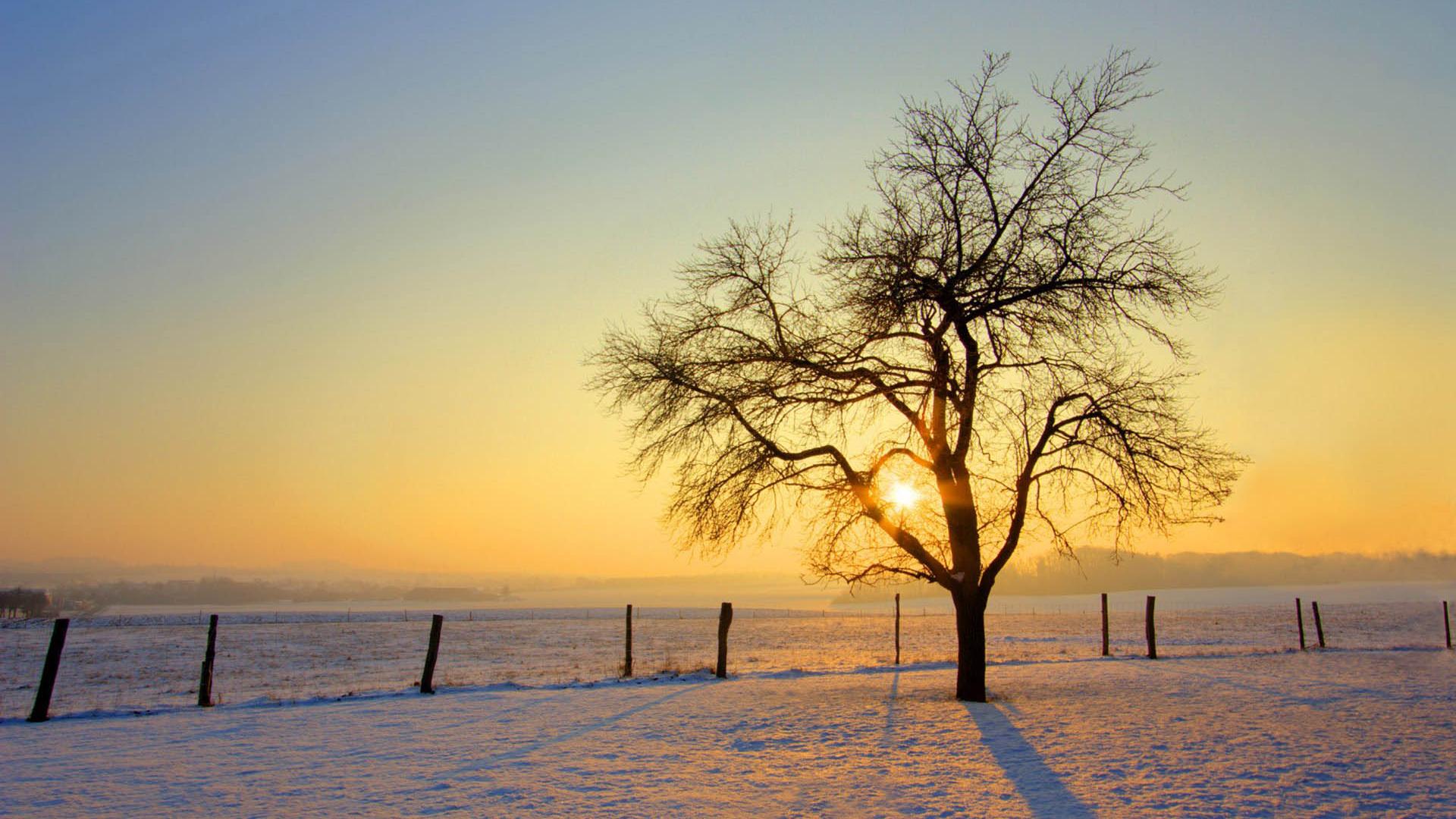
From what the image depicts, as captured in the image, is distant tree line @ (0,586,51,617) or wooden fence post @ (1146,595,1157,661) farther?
distant tree line @ (0,586,51,617)

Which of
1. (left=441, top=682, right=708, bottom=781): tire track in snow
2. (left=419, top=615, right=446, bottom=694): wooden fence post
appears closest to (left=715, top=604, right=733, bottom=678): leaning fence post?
(left=441, top=682, right=708, bottom=781): tire track in snow

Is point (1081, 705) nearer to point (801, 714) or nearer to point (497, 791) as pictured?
point (801, 714)

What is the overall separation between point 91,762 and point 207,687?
484 cm

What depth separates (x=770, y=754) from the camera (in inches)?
377

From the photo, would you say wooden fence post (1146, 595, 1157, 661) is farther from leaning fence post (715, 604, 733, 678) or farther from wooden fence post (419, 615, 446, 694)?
wooden fence post (419, 615, 446, 694)

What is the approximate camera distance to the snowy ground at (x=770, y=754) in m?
7.46

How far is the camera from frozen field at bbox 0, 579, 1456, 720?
2162 cm

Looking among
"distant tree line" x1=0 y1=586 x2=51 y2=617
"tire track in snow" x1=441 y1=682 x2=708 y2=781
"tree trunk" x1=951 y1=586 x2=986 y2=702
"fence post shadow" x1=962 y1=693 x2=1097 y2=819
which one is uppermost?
"tree trunk" x1=951 y1=586 x2=986 y2=702

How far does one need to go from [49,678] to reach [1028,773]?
14.3 m

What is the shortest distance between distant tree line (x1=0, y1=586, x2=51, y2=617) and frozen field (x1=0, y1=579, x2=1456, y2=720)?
64.0 meters

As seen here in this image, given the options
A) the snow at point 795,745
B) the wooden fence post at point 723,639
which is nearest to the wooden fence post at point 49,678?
the snow at point 795,745

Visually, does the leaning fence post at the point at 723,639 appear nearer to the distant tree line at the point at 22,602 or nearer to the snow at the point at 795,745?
the snow at the point at 795,745

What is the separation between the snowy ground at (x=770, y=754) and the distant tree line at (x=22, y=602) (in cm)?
13032

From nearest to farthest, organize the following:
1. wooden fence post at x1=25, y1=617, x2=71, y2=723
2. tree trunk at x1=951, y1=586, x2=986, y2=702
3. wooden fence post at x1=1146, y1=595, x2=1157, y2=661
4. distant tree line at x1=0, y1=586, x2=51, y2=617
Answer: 1. wooden fence post at x1=25, y1=617, x2=71, y2=723
2. tree trunk at x1=951, y1=586, x2=986, y2=702
3. wooden fence post at x1=1146, y1=595, x2=1157, y2=661
4. distant tree line at x1=0, y1=586, x2=51, y2=617
